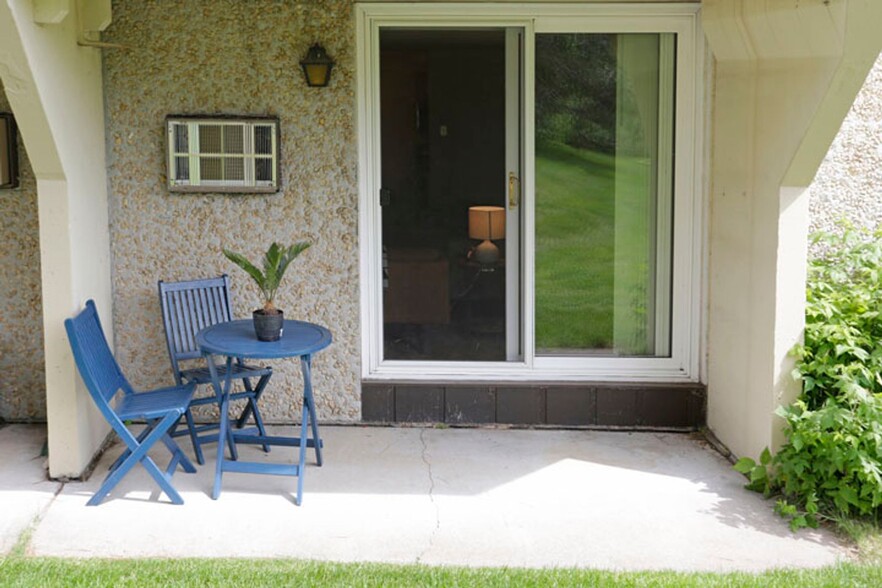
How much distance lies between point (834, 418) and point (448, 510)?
6.27 feet

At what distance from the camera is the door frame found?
6.70 meters

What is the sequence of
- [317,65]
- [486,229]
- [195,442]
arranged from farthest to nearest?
1. [486,229]
2. [317,65]
3. [195,442]

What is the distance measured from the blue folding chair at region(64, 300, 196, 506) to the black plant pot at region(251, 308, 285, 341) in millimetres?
506

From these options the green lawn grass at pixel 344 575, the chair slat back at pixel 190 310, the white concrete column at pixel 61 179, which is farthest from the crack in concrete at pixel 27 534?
the chair slat back at pixel 190 310

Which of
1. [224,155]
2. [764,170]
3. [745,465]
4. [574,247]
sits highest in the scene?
[224,155]

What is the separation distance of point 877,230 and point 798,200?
1.03m

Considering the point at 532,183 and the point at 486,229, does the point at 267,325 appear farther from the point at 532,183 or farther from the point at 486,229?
the point at 532,183

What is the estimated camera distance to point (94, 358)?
576 centimetres

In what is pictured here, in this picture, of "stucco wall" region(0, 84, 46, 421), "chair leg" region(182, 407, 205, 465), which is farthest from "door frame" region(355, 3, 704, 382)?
"stucco wall" region(0, 84, 46, 421)

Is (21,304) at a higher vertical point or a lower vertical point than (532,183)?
lower

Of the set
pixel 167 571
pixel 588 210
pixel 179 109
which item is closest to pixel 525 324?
pixel 588 210

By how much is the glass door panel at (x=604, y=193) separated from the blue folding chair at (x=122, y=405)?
237 cm

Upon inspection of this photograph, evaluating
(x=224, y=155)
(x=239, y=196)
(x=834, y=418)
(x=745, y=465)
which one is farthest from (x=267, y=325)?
(x=834, y=418)

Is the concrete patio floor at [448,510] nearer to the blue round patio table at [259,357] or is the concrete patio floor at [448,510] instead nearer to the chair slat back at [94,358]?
the blue round patio table at [259,357]
